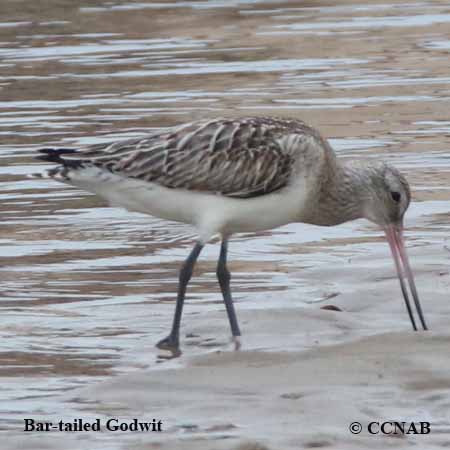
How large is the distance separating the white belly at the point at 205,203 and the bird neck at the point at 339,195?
7.0 inches

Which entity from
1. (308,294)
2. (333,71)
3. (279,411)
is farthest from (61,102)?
(279,411)

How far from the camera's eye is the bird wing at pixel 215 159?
27.9 feet

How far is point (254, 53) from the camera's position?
17797mm

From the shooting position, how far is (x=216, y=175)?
8562 millimetres

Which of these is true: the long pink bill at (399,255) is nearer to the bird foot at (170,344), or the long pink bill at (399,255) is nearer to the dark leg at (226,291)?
the dark leg at (226,291)

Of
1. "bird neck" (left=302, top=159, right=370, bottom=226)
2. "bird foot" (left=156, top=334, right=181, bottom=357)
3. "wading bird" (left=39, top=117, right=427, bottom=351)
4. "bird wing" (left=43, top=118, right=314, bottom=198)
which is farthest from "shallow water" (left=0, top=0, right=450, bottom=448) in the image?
"bird wing" (left=43, top=118, right=314, bottom=198)

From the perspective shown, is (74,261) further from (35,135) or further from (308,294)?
(35,135)

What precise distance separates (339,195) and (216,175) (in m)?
0.76

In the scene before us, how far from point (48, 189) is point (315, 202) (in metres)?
4.17

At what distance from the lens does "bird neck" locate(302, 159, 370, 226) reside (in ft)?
28.7

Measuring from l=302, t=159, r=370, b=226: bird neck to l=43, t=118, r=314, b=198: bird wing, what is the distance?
0.30m

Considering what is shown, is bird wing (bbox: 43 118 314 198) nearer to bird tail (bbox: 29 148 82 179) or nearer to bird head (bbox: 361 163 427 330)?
bird tail (bbox: 29 148 82 179)

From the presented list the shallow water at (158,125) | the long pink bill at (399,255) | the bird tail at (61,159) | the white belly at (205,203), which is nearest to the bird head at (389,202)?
the long pink bill at (399,255)

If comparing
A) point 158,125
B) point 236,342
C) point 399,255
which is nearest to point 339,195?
point 399,255
